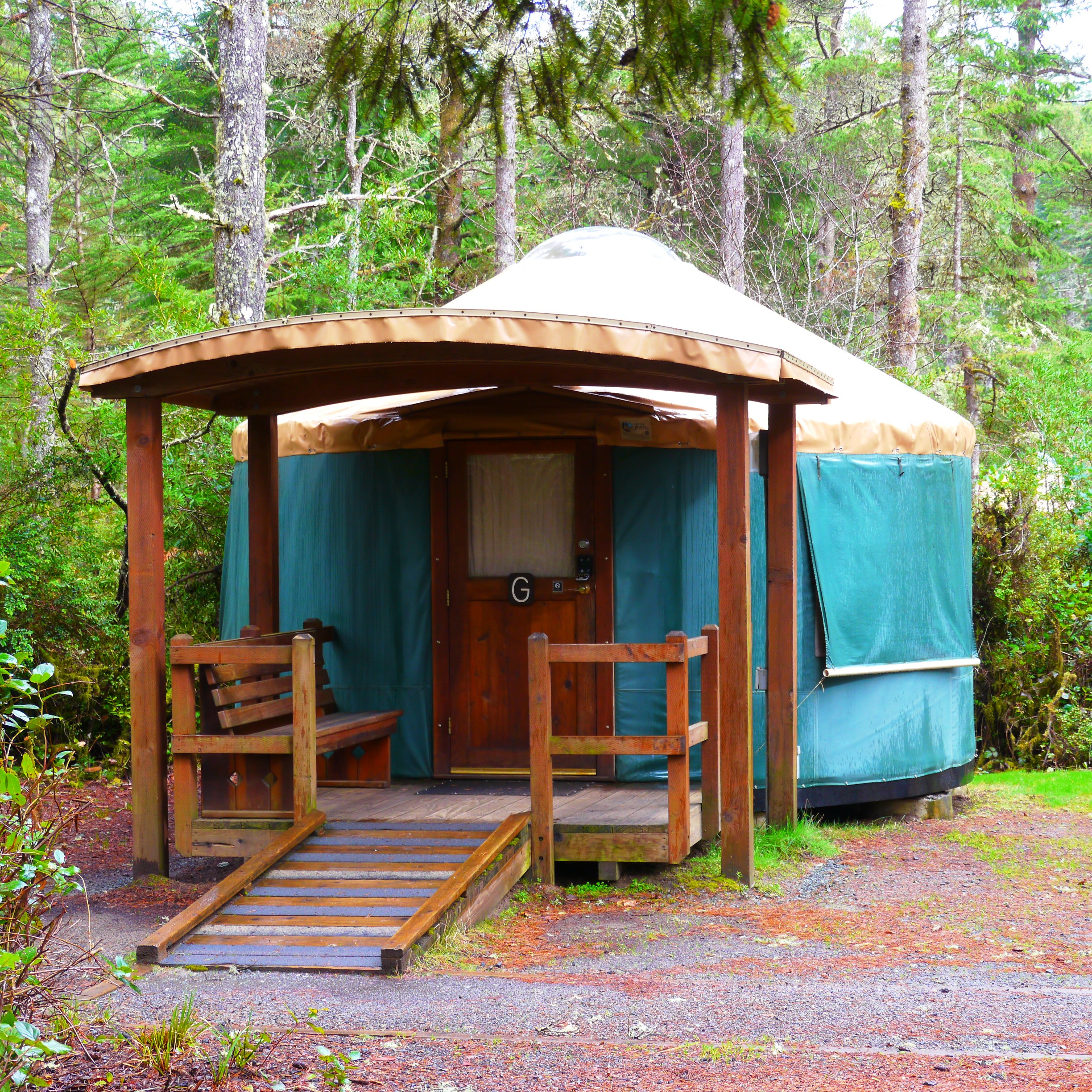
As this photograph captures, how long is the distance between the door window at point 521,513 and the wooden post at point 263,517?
105 centimetres

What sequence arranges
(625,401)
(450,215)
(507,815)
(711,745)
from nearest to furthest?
(711,745) → (507,815) → (625,401) → (450,215)

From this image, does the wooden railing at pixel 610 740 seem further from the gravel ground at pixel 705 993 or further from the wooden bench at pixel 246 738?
the wooden bench at pixel 246 738

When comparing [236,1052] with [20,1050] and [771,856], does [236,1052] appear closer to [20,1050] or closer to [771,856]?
[20,1050]

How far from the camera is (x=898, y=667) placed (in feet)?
22.1

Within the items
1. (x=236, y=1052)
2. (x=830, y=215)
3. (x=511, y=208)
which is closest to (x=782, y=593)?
(x=236, y=1052)

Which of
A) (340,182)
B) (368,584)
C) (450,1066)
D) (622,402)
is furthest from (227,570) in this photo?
(340,182)

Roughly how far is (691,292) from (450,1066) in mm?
5276

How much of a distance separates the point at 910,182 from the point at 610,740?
299 inches

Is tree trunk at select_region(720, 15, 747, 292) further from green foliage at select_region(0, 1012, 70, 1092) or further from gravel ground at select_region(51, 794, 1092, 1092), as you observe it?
green foliage at select_region(0, 1012, 70, 1092)

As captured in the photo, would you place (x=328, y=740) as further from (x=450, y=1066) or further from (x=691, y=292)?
(x=691, y=292)

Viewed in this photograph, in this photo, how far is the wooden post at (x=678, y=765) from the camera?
5.00 meters

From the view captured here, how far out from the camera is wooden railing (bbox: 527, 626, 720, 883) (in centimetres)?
499

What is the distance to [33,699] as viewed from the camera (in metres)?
7.33

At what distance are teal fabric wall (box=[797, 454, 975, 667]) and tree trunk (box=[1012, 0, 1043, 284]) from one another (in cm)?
1191
